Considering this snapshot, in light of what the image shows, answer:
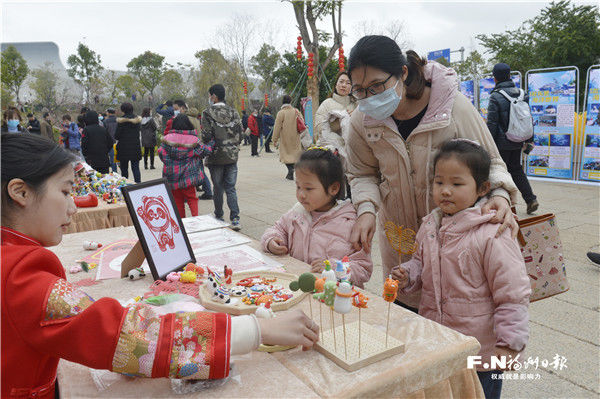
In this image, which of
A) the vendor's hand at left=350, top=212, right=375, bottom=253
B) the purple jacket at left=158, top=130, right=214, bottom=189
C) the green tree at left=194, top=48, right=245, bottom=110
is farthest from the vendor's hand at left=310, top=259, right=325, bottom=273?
the green tree at left=194, top=48, right=245, bottom=110

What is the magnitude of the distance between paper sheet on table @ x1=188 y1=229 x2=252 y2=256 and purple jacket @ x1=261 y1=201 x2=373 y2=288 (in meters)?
0.25

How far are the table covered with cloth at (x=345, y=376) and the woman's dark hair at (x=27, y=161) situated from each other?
1.79 ft

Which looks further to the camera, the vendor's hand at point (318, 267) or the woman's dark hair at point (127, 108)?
the woman's dark hair at point (127, 108)

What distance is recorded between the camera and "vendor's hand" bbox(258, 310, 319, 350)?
3.92 ft

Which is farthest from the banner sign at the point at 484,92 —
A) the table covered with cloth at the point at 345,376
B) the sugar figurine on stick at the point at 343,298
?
the sugar figurine on stick at the point at 343,298

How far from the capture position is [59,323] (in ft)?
3.34

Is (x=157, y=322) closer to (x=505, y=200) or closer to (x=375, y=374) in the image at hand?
(x=375, y=374)

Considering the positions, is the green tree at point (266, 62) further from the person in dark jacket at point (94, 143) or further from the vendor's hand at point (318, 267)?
the vendor's hand at point (318, 267)

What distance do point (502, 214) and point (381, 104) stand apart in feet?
2.27

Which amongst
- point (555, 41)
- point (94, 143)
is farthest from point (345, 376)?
point (555, 41)

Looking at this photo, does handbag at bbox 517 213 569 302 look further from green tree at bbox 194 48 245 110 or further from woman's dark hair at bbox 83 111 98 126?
green tree at bbox 194 48 245 110

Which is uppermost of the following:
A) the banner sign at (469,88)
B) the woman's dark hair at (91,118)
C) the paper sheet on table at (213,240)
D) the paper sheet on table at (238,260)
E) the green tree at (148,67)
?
the green tree at (148,67)

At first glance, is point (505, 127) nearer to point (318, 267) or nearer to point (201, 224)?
point (201, 224)

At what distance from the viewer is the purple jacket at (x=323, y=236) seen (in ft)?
6.73
